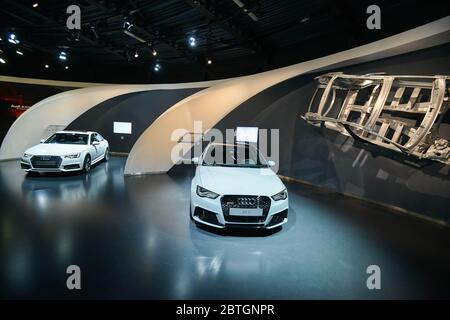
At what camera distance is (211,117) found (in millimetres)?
7566

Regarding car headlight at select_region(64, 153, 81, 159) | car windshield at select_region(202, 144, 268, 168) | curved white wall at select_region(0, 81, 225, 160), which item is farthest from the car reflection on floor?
car windshield at select_region(202, 144, 268, 168)

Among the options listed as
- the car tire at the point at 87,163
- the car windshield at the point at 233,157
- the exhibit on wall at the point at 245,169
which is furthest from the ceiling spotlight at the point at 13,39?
the car windshield at the point at 233,157

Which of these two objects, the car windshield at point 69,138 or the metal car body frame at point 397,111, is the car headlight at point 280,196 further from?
the car windshield at point 69,138

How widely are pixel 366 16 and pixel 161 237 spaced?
5814 millimetres

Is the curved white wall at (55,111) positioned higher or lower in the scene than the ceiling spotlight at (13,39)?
lower

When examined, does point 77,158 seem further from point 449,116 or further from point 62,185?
point 449,116

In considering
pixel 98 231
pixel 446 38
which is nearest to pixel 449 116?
pixel 446 38

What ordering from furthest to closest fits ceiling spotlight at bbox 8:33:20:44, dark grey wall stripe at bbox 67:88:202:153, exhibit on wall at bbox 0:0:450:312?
1. dark grey wall stripe at bbox 67:88:202:153
2. ceiling spotlight at bbox 8:33:20:44
3. exhibit on wall at bbox 0:0:450:312

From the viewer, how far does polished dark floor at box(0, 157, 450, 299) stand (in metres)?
2.18

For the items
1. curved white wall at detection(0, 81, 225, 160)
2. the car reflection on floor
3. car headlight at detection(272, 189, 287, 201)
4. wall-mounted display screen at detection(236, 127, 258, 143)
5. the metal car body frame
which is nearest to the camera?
car headlight at detection(272, 189, 287, 201)

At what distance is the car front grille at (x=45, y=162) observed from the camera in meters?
6.00

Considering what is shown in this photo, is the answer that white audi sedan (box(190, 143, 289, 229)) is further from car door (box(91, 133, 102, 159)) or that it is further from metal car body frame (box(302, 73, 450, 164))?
car door (box(91, 133, 102, 159))

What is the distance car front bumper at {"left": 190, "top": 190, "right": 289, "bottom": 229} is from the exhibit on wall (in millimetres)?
19

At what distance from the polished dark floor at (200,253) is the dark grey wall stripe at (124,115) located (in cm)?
655
